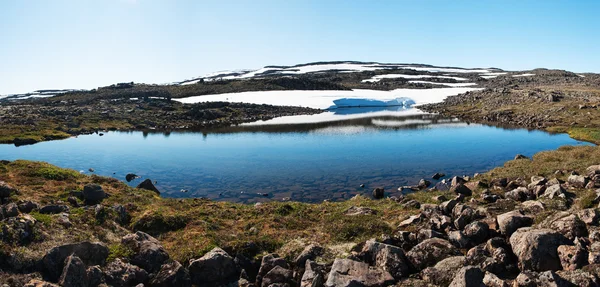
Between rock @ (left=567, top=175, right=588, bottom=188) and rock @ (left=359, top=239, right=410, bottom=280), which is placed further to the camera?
rock @ (left=567, top=175, right=588, bottom=188)

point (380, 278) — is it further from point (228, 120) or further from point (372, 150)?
point (228, 120)

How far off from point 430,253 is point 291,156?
3286 cm

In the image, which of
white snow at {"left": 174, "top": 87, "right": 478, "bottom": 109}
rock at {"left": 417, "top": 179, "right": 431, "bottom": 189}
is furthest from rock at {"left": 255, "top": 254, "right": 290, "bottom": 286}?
white snow at {"left": 174, "top": 87, "right": 478, "bottom": 109}

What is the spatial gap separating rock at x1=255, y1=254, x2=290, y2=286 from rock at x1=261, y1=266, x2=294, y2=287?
0.44 m

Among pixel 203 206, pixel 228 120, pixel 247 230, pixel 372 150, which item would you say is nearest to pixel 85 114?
pixel 228 120

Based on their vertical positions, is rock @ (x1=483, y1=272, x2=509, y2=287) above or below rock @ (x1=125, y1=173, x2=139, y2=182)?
above

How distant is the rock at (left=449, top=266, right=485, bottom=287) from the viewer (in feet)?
36.0

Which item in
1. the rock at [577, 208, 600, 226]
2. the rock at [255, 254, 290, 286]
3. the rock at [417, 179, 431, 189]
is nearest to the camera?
the rock at [577, 208, 600, 226]

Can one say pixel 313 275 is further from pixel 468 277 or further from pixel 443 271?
pixel 468 277

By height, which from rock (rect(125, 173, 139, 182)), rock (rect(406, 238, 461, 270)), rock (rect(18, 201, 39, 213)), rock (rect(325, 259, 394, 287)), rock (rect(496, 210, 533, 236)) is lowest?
rock (rect(125, 173, 139, 182))

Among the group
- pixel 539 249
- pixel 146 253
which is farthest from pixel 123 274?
pixel 539 249

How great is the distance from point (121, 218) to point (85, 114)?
277 feet

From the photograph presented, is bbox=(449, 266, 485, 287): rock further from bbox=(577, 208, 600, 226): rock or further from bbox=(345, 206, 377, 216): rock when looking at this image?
bbox=(345, 206, 377, 216): rock

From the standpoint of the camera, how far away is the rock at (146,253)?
14.2 metres
